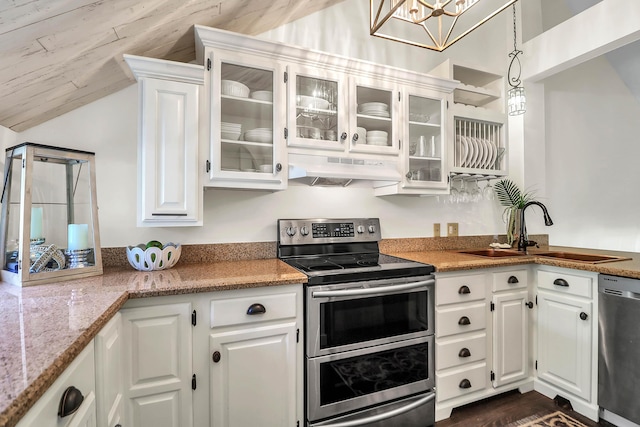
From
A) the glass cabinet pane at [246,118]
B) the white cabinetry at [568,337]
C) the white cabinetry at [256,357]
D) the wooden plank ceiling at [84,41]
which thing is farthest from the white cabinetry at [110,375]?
the white cabinetry at [568,337]

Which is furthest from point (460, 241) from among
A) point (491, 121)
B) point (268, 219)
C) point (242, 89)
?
point (242, 89)

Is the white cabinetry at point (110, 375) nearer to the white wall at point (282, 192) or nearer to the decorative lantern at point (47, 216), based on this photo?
the decorative lantern at point (47, 216)

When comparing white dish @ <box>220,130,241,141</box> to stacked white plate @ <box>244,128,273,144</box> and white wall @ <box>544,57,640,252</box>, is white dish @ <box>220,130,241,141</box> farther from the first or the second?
white wall @ <box>544,57,640,252</box>

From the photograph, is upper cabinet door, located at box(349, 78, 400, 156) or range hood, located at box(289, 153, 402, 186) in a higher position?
upper cabinet door, located at box(349, 78, 400, 156)

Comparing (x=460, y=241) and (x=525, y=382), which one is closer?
(x=525, y=382)

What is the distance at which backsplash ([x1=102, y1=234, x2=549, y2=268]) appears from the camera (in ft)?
5.83

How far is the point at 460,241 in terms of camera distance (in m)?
2.67

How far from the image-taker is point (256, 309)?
56.9 inches

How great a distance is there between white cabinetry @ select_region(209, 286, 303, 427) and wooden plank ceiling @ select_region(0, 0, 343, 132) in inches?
47.1

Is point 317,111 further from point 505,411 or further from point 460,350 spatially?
point 505,411

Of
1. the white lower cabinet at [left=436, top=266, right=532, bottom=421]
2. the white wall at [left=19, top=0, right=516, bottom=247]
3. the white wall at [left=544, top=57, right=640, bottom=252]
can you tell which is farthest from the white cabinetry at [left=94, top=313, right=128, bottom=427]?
the white wall at [left=544, top=57, right=640, bottom=252]

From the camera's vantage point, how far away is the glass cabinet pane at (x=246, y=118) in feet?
5.68

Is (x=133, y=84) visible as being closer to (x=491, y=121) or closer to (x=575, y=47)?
(x=491, y=121)

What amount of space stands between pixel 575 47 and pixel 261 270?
285cm
